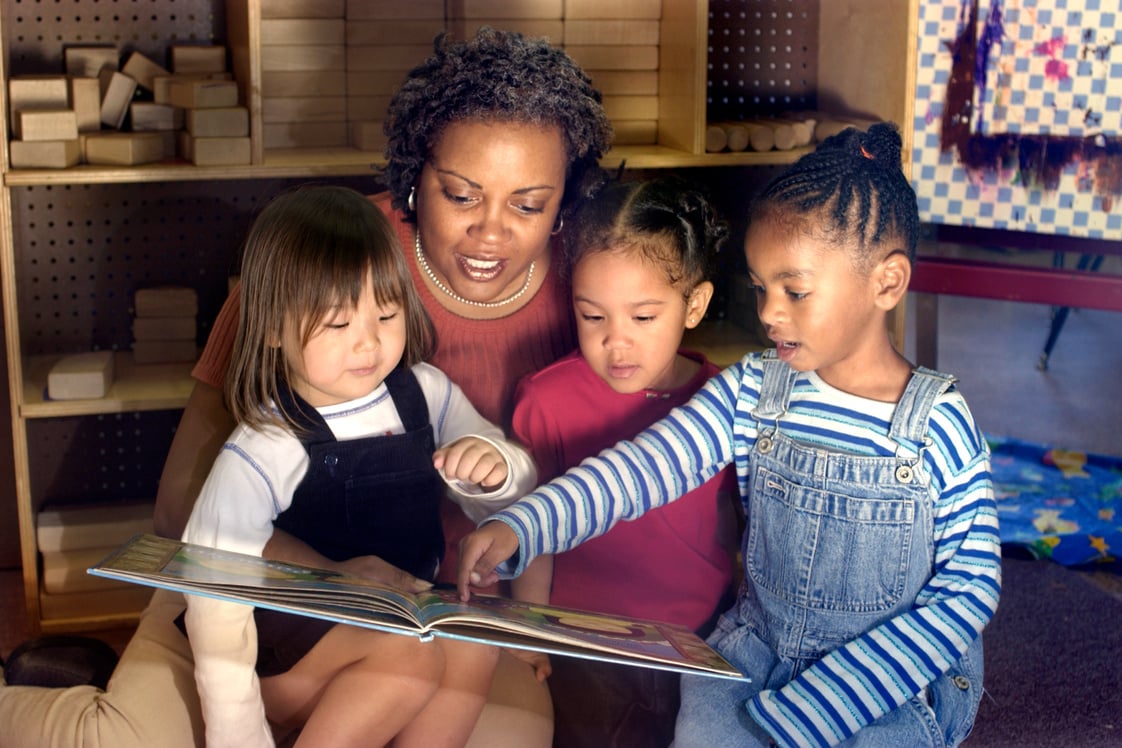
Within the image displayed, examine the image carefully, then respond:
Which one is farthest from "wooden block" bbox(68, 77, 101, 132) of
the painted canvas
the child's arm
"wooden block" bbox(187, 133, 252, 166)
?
the painted canvas

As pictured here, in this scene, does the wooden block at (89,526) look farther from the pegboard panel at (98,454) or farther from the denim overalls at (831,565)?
the denim overalls at (831,565)

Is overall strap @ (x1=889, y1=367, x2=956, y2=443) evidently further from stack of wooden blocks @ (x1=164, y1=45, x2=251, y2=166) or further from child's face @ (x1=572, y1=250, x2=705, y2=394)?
stack of wooden blocks @ (x1=164, y1=45, x2=251, y2=166)

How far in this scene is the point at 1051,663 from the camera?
93.4 inches

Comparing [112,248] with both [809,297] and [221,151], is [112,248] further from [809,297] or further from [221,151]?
[809,297]

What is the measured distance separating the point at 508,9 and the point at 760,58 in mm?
627

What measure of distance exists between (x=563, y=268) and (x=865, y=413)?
0.52m

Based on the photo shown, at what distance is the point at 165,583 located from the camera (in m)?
1.24

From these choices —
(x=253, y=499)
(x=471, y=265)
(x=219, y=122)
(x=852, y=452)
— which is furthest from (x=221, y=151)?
(x=852, y=452)

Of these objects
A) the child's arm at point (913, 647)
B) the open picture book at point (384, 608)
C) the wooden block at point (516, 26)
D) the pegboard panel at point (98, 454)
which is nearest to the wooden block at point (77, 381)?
the pegboard panel at point (98, 454)

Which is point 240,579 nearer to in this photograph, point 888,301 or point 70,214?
point 888,301

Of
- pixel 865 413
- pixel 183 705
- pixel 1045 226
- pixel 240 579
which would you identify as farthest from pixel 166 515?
pixel 1045 226

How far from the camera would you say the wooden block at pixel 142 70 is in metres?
2.49

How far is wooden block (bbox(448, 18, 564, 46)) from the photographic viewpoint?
2.55 metres

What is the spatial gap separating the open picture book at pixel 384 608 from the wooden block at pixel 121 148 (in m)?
1.16
